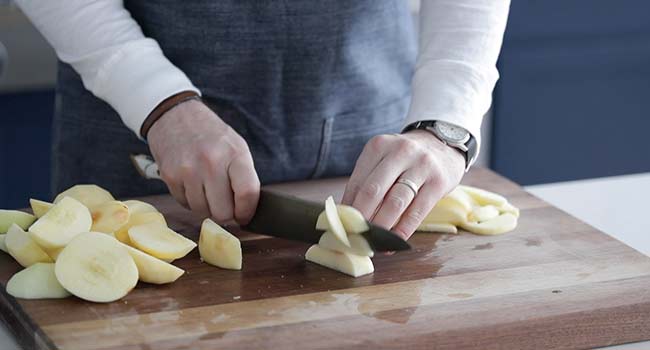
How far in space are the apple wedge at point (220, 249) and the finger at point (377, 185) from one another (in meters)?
0.15

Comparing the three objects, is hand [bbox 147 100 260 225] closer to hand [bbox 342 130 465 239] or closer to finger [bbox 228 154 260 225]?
finger [bbox 228 154 260 225]

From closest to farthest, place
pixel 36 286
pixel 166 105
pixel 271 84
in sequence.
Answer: pixel 36 286
pixel 166 105
pixel 271 84

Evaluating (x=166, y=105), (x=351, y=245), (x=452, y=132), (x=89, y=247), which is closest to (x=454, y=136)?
(x=452, y=132)

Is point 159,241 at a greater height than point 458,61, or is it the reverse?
point 458,61

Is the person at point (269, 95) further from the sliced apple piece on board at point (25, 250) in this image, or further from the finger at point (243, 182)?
the sliced apple piece on board at point (25, 250)

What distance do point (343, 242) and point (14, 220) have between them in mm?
395

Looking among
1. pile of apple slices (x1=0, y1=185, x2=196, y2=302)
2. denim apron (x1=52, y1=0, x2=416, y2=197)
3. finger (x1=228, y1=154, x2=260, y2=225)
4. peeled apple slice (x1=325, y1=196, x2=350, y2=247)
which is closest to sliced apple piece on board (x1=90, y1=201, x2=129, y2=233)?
pile of apple slices (x1=0, y1=185, x2=196, y2=302)

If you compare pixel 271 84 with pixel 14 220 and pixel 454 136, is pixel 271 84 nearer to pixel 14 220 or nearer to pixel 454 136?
pixel 454 136

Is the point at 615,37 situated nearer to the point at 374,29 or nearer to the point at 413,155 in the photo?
Answer: the point at 374,29

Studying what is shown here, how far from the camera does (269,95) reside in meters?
1.56

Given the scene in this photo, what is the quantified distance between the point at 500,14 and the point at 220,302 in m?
0.60

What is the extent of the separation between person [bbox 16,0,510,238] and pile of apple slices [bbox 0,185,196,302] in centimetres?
9

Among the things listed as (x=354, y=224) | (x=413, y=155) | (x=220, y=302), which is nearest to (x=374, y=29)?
(x=413, y=155)

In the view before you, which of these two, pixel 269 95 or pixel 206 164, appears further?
pixel 269 95
